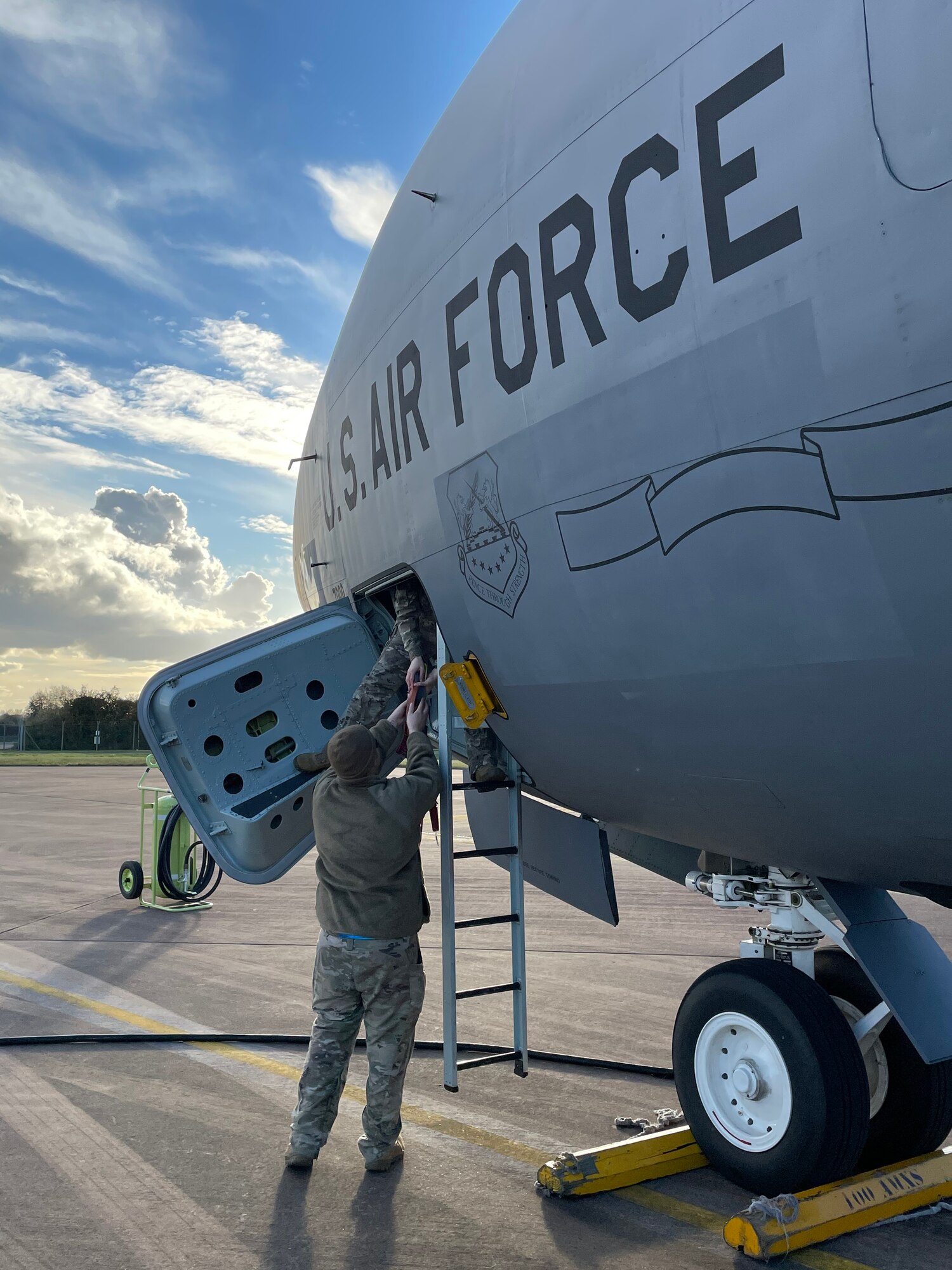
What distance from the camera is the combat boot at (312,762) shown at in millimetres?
5242

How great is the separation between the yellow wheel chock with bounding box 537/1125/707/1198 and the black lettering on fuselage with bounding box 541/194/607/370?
3208 millimetres

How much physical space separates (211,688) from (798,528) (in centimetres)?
358

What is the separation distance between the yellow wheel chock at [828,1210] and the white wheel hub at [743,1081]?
244mm

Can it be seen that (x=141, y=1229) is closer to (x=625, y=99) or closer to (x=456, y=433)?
(x=456, y=433)

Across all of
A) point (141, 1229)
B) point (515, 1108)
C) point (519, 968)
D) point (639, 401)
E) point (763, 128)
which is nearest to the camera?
point (763, 128)

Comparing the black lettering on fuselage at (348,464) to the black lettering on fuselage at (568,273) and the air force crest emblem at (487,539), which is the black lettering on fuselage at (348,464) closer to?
the air force crest emblem at (487,539)

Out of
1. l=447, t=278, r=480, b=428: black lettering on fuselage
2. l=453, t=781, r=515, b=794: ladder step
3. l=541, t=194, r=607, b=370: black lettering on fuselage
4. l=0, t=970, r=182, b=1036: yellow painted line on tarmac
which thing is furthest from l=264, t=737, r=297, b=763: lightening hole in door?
l=541, t=194, r=607, b=370: black lettering on fuselage

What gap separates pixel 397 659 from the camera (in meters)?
5.26

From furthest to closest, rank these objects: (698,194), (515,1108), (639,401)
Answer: (515,1108) < (639,401) < (698,194)

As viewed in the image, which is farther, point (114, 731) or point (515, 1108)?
point (114, 731)

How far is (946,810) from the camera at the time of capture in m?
2.62

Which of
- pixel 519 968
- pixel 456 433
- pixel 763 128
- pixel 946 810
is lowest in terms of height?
pixel 519 968

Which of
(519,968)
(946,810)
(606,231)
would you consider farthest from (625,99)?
(519,968)

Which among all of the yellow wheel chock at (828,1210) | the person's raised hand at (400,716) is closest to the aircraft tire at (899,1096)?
the yellow wheel chock at (828,1210)
